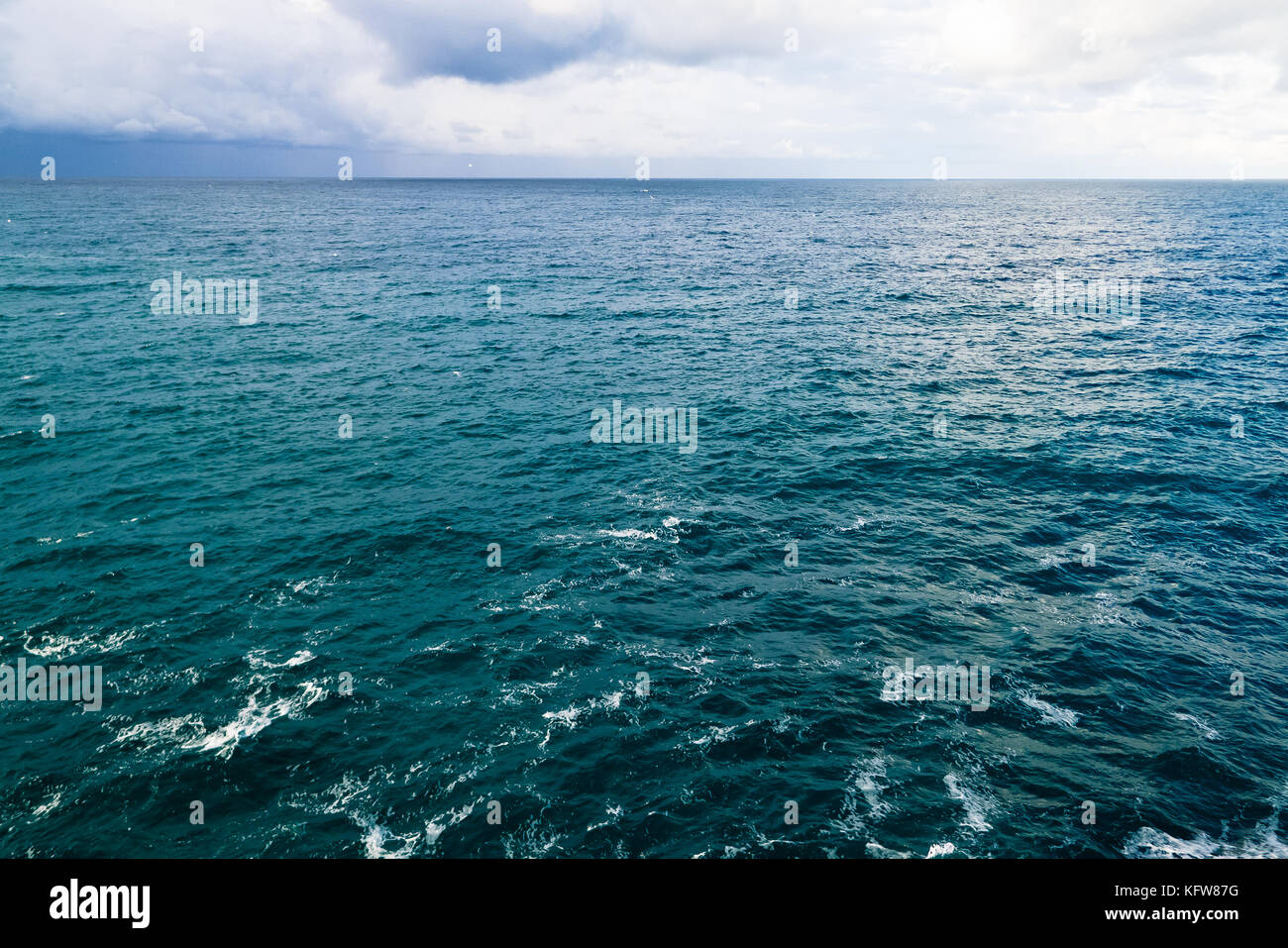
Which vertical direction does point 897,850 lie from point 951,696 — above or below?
below

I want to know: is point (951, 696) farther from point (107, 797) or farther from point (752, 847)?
point (107, 797)

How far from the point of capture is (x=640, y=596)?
136ft

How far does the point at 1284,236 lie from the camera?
590 feet

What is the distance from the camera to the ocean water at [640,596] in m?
28.5

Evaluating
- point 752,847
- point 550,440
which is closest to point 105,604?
point 550,440

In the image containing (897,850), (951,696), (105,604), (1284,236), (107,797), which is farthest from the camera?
Answer: (1284,236)

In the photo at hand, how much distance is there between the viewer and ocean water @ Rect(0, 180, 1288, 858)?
93.4 feet

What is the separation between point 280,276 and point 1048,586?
13531cm

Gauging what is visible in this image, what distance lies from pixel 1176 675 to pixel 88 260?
599 ft

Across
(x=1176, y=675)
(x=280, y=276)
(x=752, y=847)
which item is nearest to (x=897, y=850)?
(x=752, y=847)

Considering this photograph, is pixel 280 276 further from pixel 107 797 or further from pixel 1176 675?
pixel 1176 675
